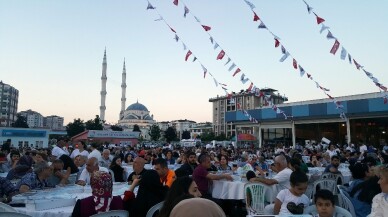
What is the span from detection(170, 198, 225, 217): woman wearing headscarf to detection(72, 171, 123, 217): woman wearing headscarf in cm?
232

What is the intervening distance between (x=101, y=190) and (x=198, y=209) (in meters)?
2.42

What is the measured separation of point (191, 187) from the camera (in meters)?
2.82

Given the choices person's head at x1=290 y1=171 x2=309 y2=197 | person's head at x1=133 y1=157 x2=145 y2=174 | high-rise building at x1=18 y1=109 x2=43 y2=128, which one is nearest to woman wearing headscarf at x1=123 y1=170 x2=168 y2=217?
person's head at x1=290 y1=171 x2=309 y2=197

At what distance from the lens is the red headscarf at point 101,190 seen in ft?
10.9

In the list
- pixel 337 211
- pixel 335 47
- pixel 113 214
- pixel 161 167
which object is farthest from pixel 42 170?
pixel 335 47

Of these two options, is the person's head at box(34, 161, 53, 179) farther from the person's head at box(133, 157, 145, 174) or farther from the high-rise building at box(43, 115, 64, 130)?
the high-rise building at box(43, 115, 64, 130)

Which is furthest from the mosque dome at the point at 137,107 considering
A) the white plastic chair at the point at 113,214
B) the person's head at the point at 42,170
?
the white plastic chair at the point at 113,214

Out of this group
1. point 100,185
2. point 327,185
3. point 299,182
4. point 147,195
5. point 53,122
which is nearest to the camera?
point 100,185

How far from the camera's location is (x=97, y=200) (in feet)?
11.0

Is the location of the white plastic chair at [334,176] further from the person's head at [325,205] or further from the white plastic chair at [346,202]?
the person's head at [325,205]

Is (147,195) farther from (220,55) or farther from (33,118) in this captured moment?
(33,118)

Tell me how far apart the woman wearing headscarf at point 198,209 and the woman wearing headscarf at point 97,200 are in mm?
2320

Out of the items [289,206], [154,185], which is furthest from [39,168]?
[289,206]

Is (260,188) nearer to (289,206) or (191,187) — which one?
(289,206)
